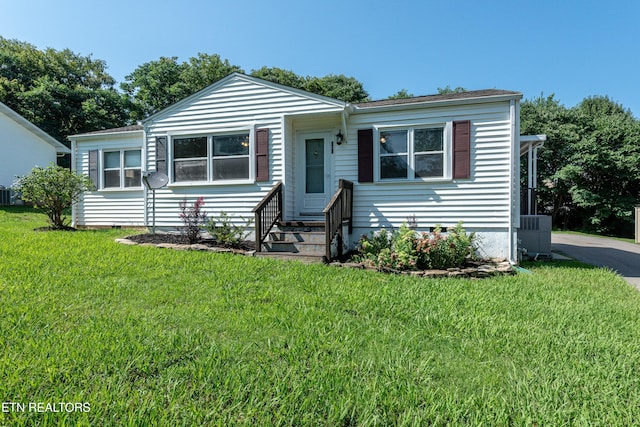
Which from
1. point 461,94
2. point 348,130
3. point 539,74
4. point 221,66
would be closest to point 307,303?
point 348,130

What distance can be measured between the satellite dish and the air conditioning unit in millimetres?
8686

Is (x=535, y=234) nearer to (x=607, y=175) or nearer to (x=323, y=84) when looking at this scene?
(x=607, y=175)

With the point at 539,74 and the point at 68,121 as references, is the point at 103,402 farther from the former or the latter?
the point at 68,121

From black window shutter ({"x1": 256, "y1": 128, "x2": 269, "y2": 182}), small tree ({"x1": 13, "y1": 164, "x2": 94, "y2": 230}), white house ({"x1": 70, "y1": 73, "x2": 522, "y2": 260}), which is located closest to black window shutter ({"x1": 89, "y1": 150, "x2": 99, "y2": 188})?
small tree ({"x1": 13, "y1": 164, "x2": 94, "y2": 230})

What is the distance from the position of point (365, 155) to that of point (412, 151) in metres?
1.02

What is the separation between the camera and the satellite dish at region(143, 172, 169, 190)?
25.8ft

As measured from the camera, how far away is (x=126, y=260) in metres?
5.03

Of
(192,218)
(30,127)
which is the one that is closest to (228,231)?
(192,218)

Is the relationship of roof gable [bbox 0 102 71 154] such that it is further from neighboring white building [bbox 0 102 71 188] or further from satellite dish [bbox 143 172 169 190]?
satellite dish [bbox 143 172 169 190]

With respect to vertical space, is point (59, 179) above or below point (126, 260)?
above

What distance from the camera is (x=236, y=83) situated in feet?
25.2

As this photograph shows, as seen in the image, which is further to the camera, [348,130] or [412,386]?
[348,130]

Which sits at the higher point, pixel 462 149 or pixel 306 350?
pixel 462 149

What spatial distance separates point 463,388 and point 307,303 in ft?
6.01
